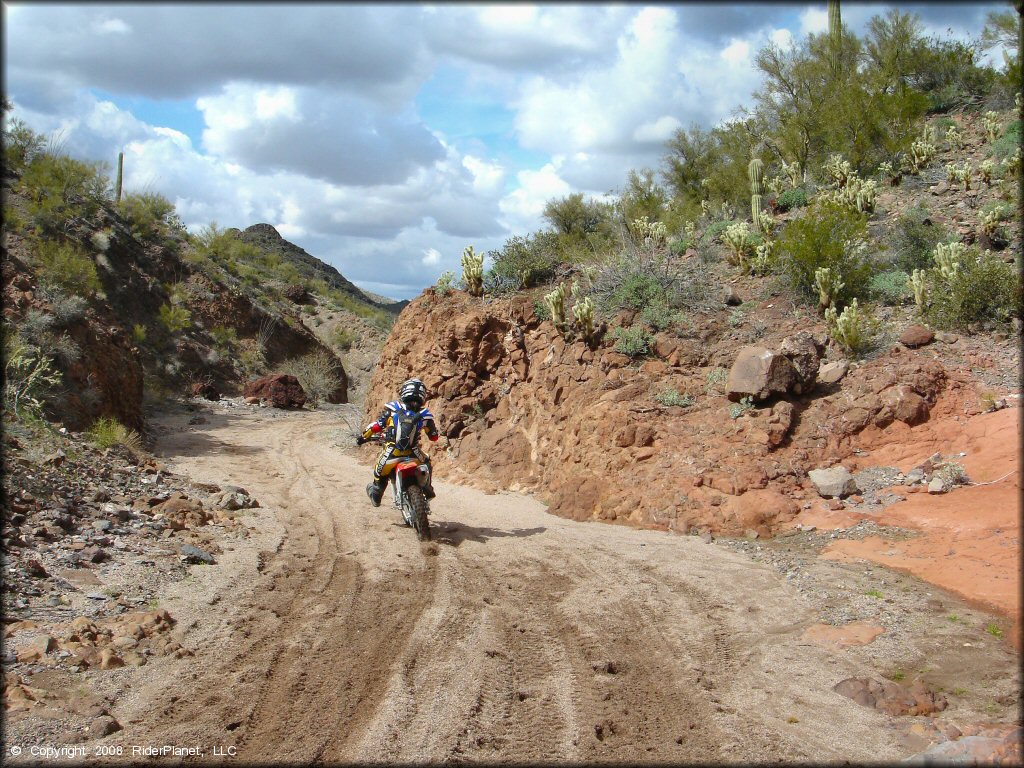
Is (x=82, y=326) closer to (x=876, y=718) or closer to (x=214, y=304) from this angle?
(x=876, y=718)

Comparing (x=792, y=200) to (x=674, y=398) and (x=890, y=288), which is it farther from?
(x=674, y=398)

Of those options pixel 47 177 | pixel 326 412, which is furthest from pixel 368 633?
pixel 47 177

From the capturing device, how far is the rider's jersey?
8344 mm

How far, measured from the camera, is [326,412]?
81.5 feet

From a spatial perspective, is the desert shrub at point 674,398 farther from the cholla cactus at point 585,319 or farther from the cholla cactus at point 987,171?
the cholla cactus at point 987,171

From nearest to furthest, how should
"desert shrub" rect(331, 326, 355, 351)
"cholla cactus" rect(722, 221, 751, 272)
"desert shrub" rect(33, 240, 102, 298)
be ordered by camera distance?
"cholla cactus" rect(722, 221, 751, 272)
"desert shrub" rect(33, 240, 102, 298)
"desert shrub" rect(331, 326, 355, 351)

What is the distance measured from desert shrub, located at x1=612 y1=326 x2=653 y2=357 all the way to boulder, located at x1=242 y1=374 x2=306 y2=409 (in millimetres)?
16670

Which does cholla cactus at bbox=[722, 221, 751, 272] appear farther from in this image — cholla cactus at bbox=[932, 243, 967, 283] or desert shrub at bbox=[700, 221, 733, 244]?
cholla cactus at bbox=[932, 243, 967, 283]

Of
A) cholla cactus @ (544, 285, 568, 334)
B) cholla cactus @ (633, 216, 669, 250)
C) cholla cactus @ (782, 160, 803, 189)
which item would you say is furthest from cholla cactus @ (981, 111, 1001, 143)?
cholla cactus @ (544, 285, 568, 334)

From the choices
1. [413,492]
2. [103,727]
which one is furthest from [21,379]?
[103,727]

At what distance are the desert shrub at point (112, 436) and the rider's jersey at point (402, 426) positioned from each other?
4.45m

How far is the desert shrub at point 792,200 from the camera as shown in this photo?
17812 millimetres

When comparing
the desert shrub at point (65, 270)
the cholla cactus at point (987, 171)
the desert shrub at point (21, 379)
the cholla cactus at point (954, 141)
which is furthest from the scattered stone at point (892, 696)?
the cholla cactus at point (954, 141)

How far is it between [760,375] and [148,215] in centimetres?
3299
